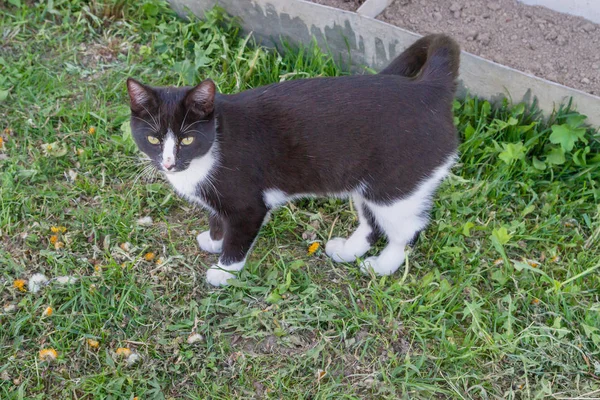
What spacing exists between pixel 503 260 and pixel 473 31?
147 cm

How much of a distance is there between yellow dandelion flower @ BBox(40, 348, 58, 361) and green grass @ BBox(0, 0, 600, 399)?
0.11 feet

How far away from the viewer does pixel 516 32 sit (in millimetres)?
3621

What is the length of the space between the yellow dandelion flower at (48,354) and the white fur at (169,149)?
89cm

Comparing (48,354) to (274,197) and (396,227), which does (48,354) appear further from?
(396,227)

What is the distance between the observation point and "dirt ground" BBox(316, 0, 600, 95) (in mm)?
3418

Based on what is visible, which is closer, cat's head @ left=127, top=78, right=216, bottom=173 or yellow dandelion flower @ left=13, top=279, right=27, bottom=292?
cat's head @ left=127, top=78, right=216, bottom=173

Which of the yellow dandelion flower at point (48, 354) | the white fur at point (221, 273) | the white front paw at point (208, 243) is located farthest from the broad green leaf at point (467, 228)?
the yellow dandelion flower at point (48, 354)

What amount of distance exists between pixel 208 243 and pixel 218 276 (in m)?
0.22

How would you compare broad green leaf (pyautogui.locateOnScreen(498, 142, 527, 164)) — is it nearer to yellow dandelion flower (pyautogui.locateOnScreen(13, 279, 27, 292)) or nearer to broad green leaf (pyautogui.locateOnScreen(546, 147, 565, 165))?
broad green leaf (pyautogui.locateOnScreen(546, 147, 565, 165))

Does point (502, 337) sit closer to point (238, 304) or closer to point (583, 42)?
point (238, 304)

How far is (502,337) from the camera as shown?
256 centimetres

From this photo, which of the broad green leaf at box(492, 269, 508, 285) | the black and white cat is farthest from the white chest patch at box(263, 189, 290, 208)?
the broad green leaf at box(492, 269, 508, 285)

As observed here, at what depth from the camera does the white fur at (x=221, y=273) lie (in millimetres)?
2760

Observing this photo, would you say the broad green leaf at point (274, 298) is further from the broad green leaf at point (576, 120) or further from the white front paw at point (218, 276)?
the broad green leaf at point (576, 120)
